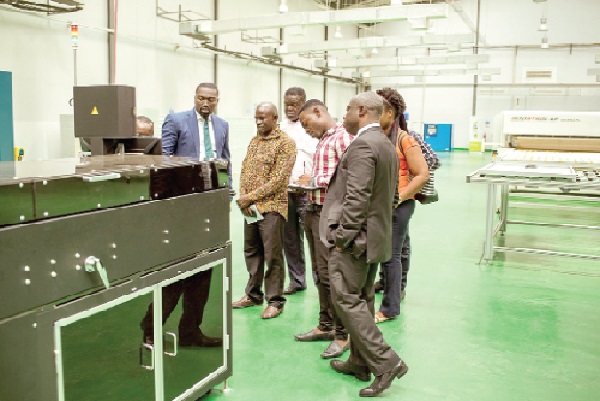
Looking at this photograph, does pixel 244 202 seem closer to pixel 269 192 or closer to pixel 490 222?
pixel 269 192

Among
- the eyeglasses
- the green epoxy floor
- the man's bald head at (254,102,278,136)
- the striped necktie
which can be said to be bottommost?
the green epoxy floor

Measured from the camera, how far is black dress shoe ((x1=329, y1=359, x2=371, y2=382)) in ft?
9.73

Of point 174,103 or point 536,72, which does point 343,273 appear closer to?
point 174,103

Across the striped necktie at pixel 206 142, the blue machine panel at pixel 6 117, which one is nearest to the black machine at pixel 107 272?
the striped necktie at pixel 206 142

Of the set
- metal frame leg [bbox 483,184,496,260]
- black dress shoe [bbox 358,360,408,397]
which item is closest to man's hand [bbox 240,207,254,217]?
black dress shoe [bbox 358,360,408,397]

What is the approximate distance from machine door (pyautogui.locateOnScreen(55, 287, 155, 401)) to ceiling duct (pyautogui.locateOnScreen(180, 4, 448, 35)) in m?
8.11

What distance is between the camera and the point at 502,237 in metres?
6.95

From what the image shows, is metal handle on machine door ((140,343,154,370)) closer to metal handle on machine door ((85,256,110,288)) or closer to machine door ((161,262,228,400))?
machine door ((161,262,228,400))

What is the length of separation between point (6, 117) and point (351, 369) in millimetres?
6101

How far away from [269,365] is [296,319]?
0.77 meters

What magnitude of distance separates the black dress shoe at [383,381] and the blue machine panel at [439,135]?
19.9 meters

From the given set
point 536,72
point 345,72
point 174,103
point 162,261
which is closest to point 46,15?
point 174,103

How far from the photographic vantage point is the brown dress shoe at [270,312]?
3873 millimetres

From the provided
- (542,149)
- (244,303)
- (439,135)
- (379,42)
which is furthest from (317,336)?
(439,135)
